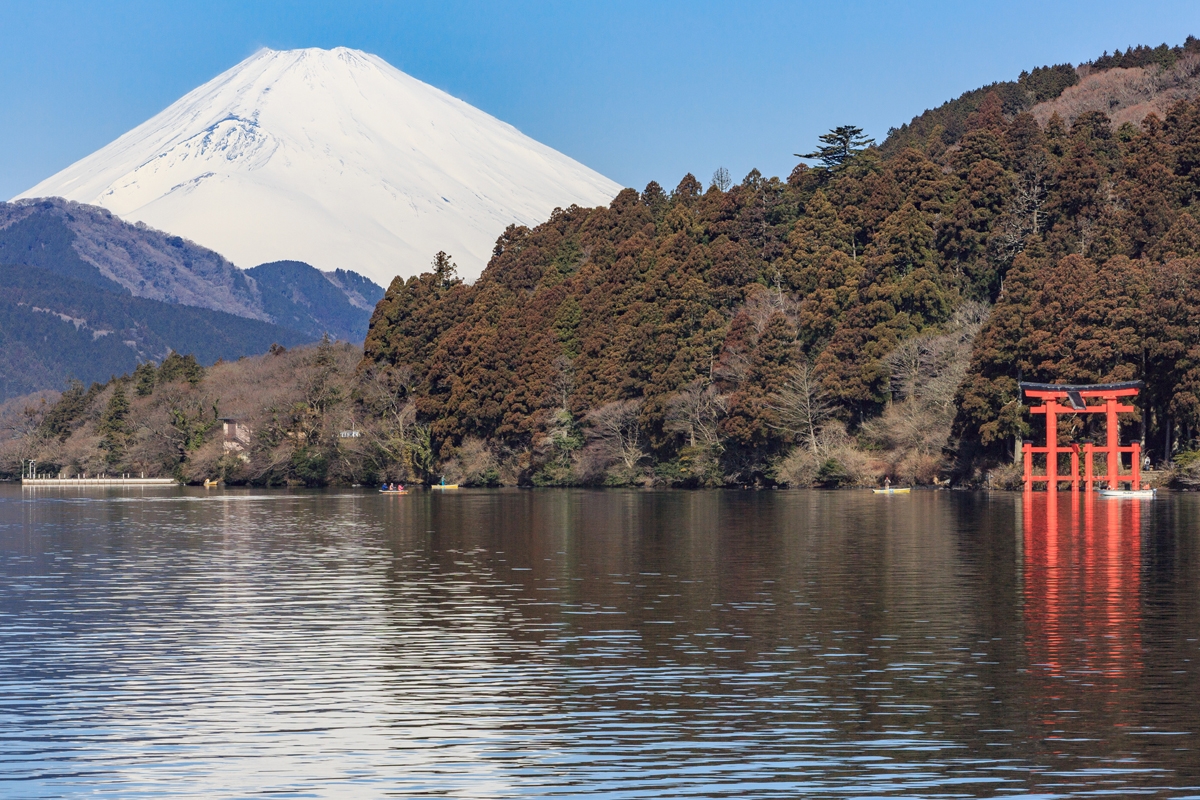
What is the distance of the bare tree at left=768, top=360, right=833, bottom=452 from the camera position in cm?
6906

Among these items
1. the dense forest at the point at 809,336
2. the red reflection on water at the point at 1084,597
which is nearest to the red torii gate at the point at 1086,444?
the dense forest at the point at 809,336

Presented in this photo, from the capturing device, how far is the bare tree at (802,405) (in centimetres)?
6906

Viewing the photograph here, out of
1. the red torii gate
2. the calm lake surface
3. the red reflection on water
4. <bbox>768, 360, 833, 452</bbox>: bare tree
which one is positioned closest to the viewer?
the calm lake surface

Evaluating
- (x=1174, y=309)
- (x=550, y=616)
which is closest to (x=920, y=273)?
(x=1174, y=309)

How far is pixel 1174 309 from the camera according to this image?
5559 cm

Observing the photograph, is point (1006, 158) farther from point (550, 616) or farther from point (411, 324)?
point (550, 616)

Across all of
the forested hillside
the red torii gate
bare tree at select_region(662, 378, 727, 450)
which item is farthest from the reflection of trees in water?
bare tree at select_region(662, 378, 727, 450)

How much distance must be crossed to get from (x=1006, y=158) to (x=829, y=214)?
389 inches

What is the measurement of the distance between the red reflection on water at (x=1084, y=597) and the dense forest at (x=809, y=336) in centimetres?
2033

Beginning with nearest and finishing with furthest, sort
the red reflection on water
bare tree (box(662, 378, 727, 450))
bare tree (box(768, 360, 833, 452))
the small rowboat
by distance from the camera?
the red reflection on water
the small rowboat
bare tree (box(768, 360, 833, 452))
bare tree (box(662, 378, 727, 450))

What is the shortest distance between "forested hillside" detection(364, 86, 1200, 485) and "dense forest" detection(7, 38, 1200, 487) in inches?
5.5

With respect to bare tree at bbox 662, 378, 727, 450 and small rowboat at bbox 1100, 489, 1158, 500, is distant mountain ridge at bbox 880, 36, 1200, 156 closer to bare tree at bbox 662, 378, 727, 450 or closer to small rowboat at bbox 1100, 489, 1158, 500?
bare tree at bbox 662, 378, 727, 450

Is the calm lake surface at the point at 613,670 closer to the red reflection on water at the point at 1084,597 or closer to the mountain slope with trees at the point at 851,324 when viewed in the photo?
the red reflection on water at the point at 1084,597

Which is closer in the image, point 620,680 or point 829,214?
point 620,680
